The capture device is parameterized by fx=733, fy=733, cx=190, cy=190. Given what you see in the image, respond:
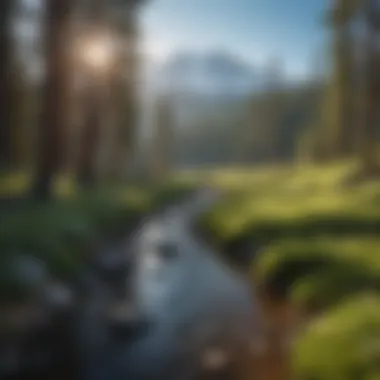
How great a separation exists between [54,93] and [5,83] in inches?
6.4

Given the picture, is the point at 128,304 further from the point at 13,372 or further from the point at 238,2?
the point at 238,2

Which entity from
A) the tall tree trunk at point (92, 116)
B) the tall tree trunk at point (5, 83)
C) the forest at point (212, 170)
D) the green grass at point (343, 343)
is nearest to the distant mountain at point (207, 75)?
the forest at point (212, 170)

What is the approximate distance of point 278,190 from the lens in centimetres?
186

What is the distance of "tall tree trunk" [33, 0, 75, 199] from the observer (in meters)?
1.98

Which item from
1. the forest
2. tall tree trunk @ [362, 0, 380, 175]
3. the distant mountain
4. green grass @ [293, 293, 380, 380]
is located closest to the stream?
the forest

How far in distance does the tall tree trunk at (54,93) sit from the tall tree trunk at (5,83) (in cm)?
9

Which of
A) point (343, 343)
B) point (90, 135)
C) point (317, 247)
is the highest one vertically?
point (90, 135)

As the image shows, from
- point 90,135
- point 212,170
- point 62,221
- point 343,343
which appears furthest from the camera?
point 62,221

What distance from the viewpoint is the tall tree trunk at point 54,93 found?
198 cm

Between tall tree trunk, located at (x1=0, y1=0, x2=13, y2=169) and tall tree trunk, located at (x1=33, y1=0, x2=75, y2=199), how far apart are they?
0.09 m

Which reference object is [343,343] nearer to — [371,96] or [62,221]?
[371,96]

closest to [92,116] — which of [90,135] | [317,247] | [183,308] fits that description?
[90,135]

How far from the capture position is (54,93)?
6.62 ft

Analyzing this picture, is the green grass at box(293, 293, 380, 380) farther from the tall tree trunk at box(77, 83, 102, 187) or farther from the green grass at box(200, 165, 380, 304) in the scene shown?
the tall tree trunk at box(77, 83, 102, 187)
